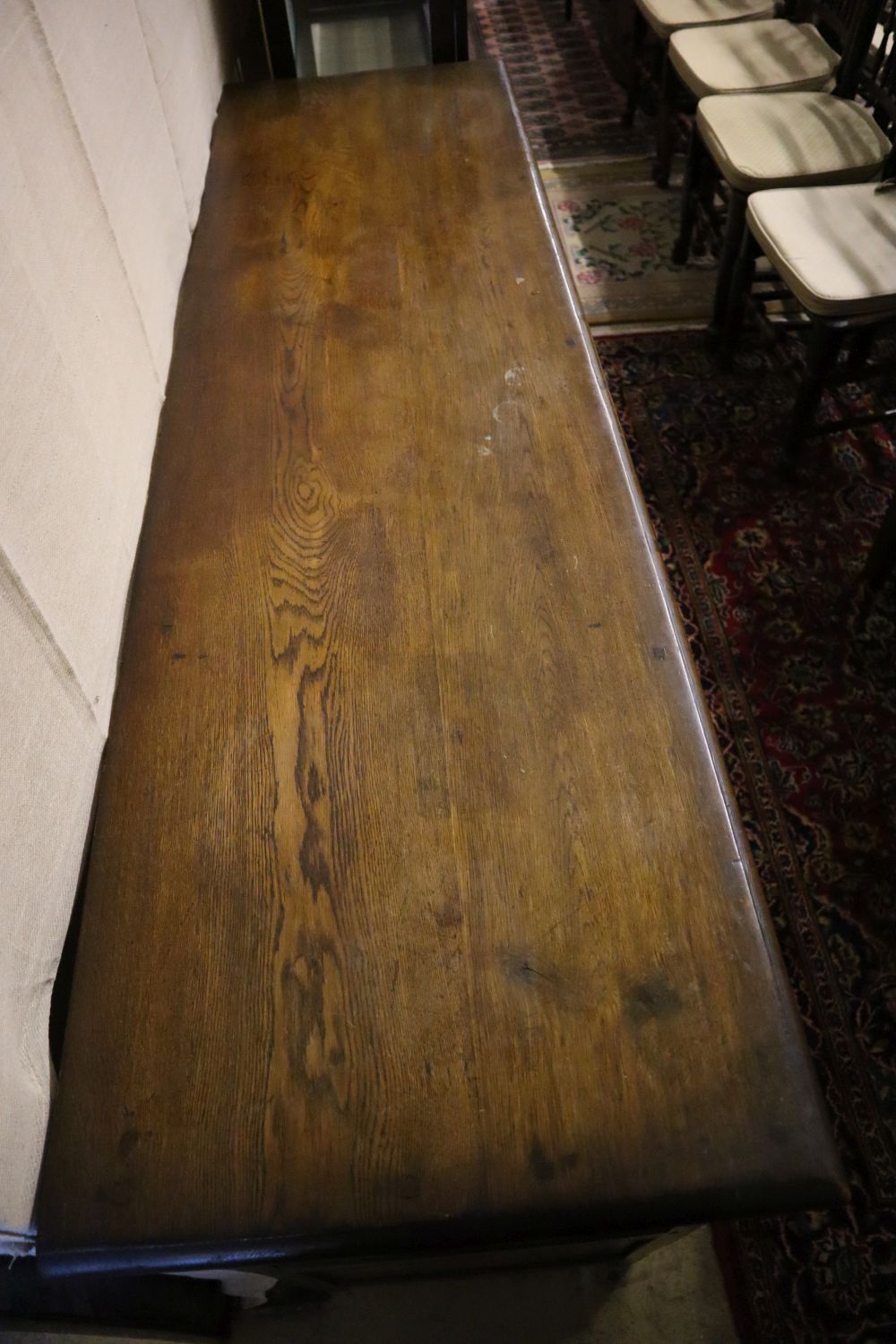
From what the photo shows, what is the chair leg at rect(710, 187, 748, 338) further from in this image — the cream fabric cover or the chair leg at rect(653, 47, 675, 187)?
the cream fabric cover

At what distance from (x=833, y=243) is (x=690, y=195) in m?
0.93

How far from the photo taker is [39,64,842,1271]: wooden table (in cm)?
68

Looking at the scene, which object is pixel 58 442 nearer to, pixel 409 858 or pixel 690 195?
pixel 409 858

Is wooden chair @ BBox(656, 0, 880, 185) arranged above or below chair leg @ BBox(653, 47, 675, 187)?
above

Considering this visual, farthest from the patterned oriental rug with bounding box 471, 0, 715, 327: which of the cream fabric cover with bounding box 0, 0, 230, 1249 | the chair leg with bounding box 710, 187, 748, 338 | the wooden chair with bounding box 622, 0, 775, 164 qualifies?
the cream fabric cover with bounding box 0, 0, 230, 1249

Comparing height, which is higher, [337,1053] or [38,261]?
[38,261]

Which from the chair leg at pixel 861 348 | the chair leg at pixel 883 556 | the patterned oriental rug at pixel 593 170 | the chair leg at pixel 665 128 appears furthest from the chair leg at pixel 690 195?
the chair leg at pixel 883 556

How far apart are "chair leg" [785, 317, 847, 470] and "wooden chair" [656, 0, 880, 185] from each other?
90 cm

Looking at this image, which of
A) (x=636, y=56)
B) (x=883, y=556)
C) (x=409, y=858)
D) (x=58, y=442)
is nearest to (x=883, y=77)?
(x=883, y=556)

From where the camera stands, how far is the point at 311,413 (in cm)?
124

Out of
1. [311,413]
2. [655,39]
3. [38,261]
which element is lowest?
[655,39]

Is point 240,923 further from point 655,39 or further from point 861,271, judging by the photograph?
point 655,39

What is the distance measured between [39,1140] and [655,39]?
3.87m

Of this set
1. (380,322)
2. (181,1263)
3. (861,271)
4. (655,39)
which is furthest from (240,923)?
(655,39)
